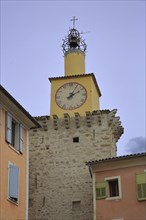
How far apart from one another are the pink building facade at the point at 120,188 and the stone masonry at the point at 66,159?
854cm

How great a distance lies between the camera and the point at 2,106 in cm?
2192

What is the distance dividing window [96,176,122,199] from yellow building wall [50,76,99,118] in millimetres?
11994

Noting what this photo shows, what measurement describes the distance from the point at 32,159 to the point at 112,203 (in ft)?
42.1

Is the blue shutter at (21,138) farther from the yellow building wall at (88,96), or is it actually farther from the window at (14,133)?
the yellow building wall at (88,96)

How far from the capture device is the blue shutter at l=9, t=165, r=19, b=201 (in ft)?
70.6

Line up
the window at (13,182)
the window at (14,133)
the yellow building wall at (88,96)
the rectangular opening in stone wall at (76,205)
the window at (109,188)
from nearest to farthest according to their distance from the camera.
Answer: the window at (13,182) → the window at (14,133) → the window at (109,188) → the rectangular opening in stone wall at (76,205) → the yellow building wall at (88,96)

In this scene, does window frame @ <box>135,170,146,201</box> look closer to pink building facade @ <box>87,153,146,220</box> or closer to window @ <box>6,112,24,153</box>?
pink building facade @ <box>87,153,146,220</box>

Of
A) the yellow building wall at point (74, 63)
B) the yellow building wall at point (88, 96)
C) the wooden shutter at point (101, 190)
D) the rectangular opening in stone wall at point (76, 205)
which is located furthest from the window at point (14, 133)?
the yellow building wall at point (74, 63)

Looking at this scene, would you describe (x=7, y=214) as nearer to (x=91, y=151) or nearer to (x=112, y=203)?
(x=112, y=203)

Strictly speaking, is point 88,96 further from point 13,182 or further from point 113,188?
point 13,182

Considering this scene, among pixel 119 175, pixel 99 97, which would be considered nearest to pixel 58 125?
pixel 99 97

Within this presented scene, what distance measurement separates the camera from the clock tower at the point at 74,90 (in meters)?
37.7

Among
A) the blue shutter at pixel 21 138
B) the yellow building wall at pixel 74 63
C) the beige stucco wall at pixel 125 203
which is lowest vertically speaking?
the beige stucco wall at pixel 125 203

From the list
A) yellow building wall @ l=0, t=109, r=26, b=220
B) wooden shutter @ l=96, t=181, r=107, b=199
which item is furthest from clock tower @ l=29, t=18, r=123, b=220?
yellow building wall @ l=0, t=109, r=26, b=220
